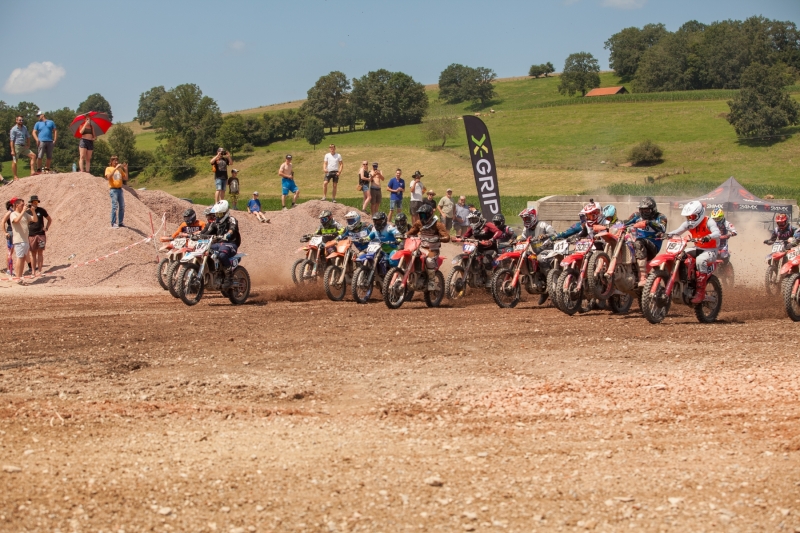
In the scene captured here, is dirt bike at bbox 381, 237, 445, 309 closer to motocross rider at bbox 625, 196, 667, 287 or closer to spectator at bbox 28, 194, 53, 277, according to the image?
motocross rider at bbox 625, 196, 667, 287

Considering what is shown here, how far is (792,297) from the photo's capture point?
12.1 metres

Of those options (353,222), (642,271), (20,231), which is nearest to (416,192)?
(353,222)

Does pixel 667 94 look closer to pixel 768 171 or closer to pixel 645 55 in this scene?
pixel 645 55

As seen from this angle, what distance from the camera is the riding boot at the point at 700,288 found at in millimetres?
11414

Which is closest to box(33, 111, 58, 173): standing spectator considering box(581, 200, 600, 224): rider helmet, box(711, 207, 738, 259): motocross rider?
box(581, 200, 600, 224): rider helmet

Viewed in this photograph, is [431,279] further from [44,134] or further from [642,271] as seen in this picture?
[44,134]

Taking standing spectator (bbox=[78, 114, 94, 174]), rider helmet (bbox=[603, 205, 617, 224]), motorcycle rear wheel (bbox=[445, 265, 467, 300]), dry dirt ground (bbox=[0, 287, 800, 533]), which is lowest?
dry dirt ground (bbox=[0, 287, 800, 533])

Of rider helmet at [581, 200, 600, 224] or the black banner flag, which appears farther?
the black banner flag

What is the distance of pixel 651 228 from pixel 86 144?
15440 millimetres

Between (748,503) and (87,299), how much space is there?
12.5 m

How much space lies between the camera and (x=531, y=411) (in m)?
6.87

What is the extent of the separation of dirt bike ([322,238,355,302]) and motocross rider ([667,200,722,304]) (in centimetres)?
562

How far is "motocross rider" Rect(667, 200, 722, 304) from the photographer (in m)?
11.3

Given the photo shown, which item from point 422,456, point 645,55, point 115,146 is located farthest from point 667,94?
point 422,456
